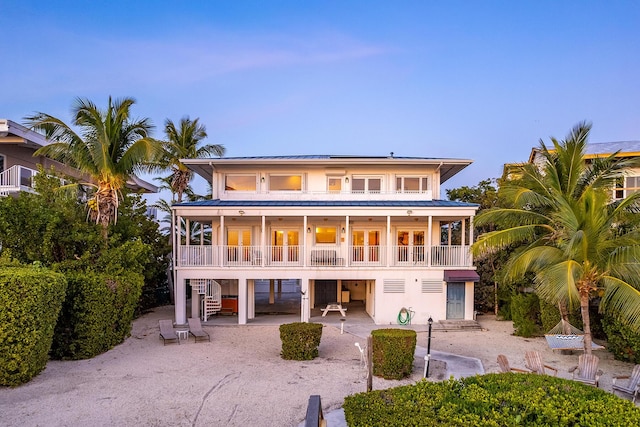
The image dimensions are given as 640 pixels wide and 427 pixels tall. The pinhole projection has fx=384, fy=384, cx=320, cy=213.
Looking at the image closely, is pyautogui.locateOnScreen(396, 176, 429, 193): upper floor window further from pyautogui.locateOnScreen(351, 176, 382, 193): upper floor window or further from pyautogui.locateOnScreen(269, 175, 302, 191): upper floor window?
pyautogui.locateOnScreen(269, 175, 302, 191): upper floor window

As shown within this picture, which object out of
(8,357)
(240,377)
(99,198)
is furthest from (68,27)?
(240,377)

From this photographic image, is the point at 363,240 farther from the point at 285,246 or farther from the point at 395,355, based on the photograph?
the point at 395,355

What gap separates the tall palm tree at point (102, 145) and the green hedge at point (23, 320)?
5.70 metres

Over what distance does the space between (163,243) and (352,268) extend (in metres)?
11.9

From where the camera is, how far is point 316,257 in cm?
1944

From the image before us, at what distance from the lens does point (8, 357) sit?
9188 mm

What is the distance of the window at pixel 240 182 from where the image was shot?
21.4 metres

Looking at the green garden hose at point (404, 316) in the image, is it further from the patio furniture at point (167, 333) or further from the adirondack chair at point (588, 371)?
the patio furniture at point (167, 333)

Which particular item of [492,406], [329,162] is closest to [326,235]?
[329,162]

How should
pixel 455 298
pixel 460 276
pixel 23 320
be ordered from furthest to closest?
pixel 455 298 < pixel 460 276 < pixel 23 320

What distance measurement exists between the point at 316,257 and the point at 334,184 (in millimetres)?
4369

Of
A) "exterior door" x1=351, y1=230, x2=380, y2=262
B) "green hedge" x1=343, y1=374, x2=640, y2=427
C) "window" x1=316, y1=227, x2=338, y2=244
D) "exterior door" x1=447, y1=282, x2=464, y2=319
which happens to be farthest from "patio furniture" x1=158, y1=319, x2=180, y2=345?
"exterior door" x1=447, y1=282, x2=464, y2=319

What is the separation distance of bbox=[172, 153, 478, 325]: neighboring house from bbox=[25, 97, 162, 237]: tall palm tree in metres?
3.78

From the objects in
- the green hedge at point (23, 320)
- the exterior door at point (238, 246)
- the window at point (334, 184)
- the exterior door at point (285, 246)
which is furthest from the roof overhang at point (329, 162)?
the green hedge at point (23, 320)
